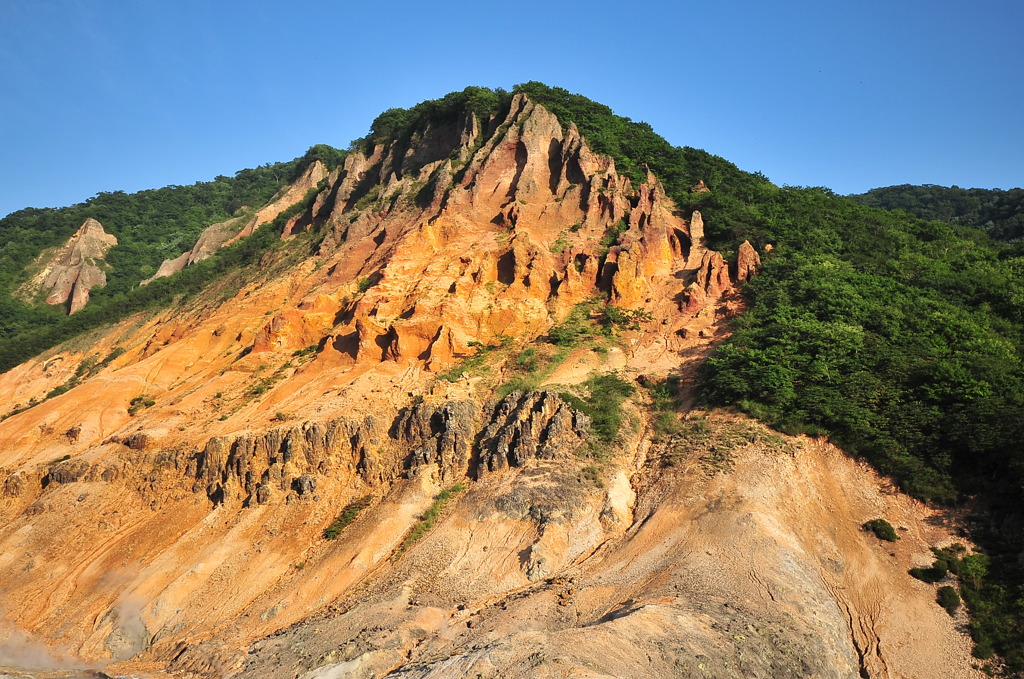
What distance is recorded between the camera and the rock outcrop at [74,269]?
58094mm

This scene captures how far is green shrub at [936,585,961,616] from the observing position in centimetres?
1758

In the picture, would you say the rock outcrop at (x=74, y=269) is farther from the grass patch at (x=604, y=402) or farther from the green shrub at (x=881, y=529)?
the green shrub at (x=881, y=529)

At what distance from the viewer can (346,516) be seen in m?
23.1

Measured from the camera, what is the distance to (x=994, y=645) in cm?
1639

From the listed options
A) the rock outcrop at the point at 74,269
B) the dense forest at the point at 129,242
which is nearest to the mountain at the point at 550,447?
the dense forest at the point at 129,242

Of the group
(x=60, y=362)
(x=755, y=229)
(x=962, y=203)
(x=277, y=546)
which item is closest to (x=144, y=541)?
(x=277, y=546)

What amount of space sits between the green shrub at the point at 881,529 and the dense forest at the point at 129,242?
131 feet

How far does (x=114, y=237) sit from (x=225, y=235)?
21.0 metres

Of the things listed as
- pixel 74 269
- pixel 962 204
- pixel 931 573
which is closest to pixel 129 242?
pixel 74 269

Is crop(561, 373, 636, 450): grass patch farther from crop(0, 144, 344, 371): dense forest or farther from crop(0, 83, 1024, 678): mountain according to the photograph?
crop(0, 144, 344, 371): dense forest

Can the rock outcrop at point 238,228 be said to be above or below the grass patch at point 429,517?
above

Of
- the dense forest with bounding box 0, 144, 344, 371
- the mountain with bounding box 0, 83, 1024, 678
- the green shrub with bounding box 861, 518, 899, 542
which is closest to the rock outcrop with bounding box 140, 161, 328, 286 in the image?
the dense forest with bounding box 0, 144, 344, 371

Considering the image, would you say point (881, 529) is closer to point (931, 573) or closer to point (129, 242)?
point (931, 573)

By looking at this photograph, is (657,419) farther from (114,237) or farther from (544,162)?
(114,237)
